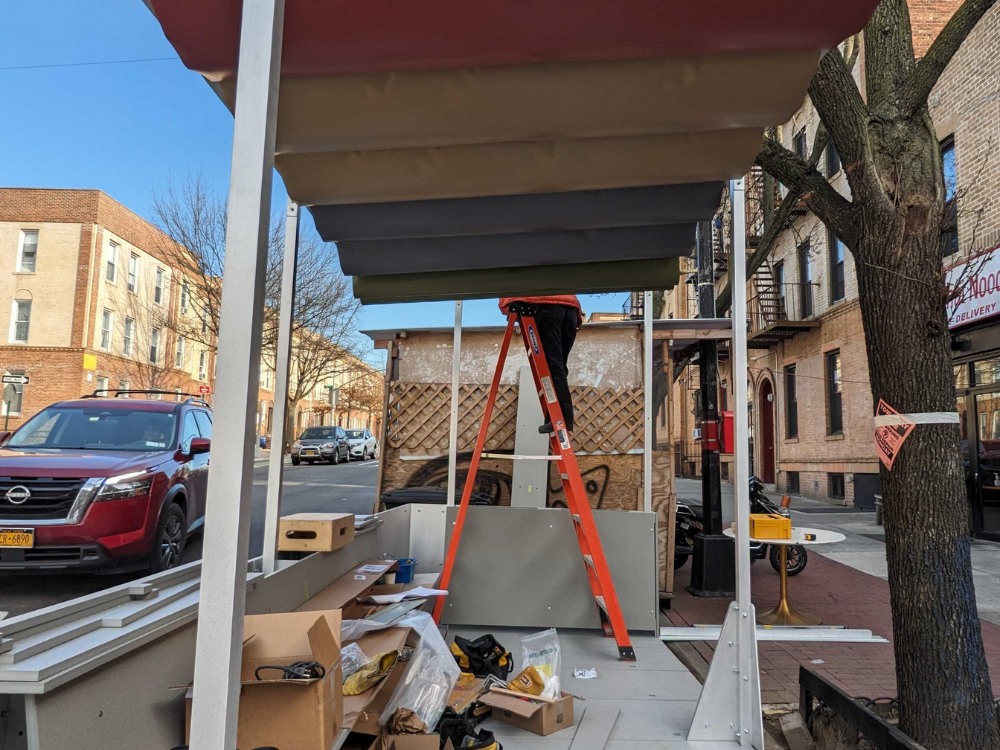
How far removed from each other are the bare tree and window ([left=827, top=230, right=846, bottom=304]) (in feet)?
41.4

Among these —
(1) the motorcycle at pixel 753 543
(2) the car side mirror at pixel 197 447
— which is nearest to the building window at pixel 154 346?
(2) the car side mirror at pixel 197 447

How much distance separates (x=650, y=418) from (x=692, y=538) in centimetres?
263

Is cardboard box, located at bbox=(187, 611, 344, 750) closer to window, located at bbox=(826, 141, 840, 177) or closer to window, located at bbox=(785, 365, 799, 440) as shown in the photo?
window, located at bbox=(826, 141, 840, 177)

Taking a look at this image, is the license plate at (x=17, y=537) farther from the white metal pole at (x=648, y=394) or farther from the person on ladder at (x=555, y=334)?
the white metal pole at (x=648, y=394)

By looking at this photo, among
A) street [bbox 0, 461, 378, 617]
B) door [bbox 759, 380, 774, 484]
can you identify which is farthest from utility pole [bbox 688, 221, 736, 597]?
door [bbox 759, 380, 774, 484]

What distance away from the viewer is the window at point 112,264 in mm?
29875

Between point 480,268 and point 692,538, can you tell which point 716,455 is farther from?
point 480,268

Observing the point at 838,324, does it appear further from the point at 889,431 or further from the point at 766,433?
the point at 889,431

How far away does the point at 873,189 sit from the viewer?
121 inches

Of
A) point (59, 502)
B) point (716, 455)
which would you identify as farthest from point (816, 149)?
point (59, 502)

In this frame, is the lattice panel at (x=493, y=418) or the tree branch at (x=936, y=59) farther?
the lattice panel at (x=493, y=418)

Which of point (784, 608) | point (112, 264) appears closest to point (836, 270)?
point (784, 608)

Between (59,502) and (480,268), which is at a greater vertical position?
(480,268)

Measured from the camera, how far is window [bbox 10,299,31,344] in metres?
28.8
